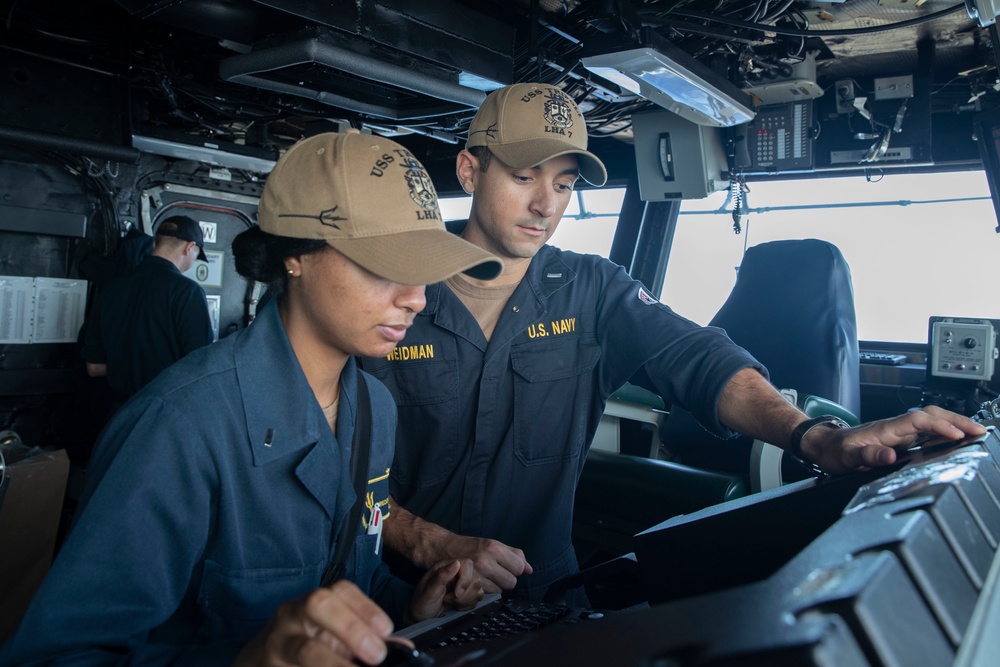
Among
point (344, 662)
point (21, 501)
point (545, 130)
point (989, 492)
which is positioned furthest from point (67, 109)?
point (989, 492)

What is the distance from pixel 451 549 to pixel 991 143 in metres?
2.79

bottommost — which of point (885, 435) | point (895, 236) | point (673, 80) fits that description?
point (885, 435)

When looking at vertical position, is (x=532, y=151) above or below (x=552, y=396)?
above

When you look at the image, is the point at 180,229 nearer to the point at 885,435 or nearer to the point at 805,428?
the point at 805,428

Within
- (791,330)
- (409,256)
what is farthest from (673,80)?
(409,256)

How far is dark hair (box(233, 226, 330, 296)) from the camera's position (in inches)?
44.7

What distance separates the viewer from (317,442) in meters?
1.10

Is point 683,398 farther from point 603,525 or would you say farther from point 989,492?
point 603,525

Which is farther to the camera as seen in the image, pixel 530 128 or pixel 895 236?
pixel 895 236

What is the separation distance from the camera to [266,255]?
3.88 feet

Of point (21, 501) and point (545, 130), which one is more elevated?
point (545, 130)

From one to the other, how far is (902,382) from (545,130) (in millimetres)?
2475

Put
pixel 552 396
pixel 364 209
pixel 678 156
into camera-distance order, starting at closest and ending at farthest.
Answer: pixel 364 209 < pixel 552 396 < pixel 678 156

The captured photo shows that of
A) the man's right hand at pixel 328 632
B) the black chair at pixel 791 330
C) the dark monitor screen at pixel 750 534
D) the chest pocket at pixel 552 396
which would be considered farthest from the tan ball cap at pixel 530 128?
the black chair at pixel 791 330
